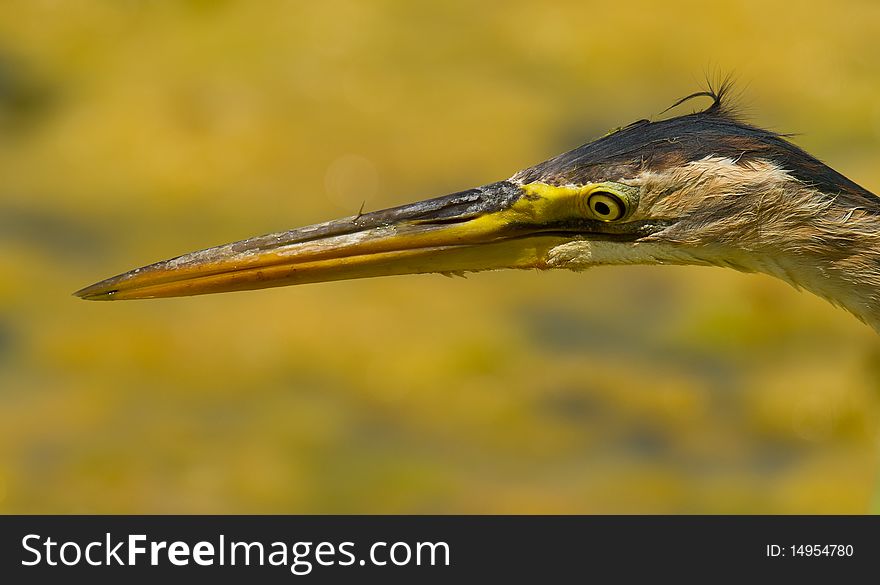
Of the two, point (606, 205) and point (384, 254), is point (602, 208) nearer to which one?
point (606, 205)

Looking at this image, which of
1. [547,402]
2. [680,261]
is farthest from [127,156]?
[680,261]

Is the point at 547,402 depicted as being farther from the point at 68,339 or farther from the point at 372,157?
the point at 68,339

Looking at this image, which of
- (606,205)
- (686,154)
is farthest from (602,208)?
(686,154)

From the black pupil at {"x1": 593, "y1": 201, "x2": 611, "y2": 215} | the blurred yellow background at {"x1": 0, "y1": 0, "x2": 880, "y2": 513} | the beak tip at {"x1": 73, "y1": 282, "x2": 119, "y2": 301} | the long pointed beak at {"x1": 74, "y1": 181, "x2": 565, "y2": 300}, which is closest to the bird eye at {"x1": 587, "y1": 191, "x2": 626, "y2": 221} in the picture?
the black pupil at {"x1": 593, "y1": 201, "x2": 611, "y2": 215}

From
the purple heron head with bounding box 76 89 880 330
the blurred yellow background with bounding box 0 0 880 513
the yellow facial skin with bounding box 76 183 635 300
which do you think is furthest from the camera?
the blurred yellow background with bounding box 0 0 880 513

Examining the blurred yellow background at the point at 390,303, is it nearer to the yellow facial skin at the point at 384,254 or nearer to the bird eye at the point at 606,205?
the yellow facial skin at the point at 384,254

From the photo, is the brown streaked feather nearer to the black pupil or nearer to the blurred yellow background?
the black pupil

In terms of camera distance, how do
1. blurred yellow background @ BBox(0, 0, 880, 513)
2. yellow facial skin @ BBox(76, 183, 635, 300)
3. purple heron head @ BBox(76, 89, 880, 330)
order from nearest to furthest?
purple heron head @ BBox(76, 89, 880, 330) < yellow facial skin @ BBox(76, 183, 635, 300) < blurred yellow background @ BBox(0, 0, 880, 513)
